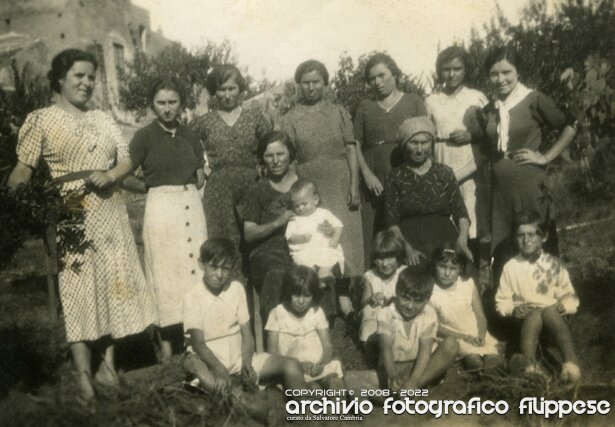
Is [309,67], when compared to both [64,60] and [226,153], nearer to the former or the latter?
[226,153]

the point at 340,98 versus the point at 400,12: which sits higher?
the point at 340,98

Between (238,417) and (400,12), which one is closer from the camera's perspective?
(238,417)

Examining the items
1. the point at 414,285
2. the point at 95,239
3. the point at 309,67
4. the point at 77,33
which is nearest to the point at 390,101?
the point at 309,67

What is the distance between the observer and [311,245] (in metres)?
4.00

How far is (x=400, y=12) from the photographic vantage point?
425 centimetres

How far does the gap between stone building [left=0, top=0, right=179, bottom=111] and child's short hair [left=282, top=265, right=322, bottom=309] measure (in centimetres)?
739

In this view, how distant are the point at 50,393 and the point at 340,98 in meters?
9.44

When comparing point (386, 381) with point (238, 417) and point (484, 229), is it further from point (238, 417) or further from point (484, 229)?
point (484, 229)

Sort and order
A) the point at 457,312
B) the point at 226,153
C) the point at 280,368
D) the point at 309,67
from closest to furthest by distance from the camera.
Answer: the point at 280,368
the point at 457,312
the point at 226,153
the point at 309,67

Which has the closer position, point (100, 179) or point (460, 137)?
point (100, 179)

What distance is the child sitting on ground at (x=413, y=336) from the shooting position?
3351 millimetres

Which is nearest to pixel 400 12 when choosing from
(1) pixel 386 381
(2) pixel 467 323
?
(2) pixel 467 323

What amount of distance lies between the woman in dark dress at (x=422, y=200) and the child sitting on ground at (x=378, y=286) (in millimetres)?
150

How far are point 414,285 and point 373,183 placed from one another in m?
1.15
